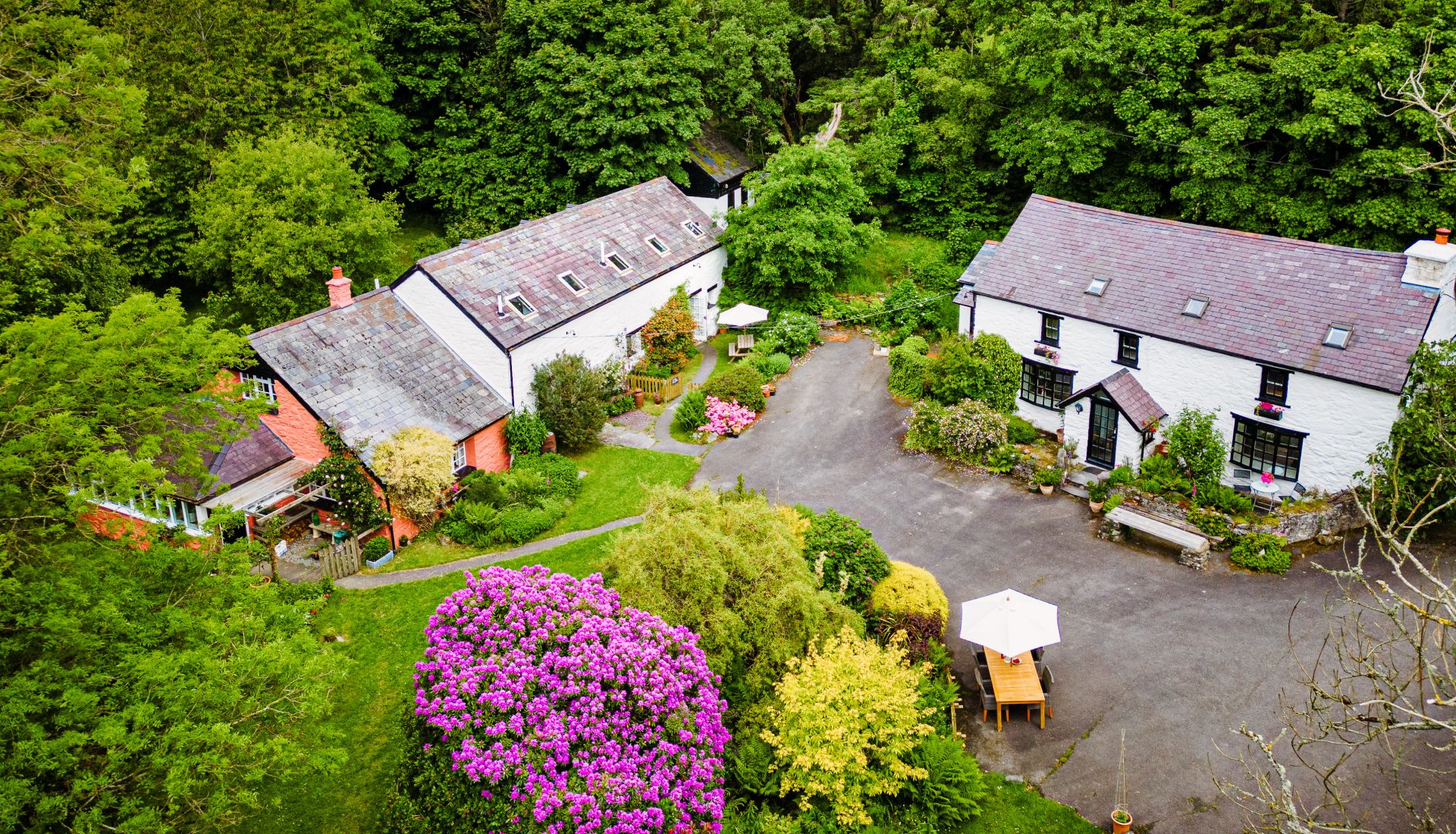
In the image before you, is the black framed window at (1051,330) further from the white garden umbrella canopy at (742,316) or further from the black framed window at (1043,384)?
the white garden umbrella canopy at (742,316)

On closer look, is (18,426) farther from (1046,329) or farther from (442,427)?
(1046,329)

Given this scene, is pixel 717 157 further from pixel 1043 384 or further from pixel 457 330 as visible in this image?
pixel 1043 384

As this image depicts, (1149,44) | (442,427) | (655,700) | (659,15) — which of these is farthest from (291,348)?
(1149,44)

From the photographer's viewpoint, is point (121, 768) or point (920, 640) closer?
point (121, 768)

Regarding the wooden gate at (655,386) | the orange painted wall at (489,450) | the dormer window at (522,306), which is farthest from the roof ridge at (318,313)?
the wooden gate at (655,386)

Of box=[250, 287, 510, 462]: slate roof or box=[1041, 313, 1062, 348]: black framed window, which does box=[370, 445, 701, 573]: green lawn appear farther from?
box=[1041, 313, 1062, 348]: black framed window

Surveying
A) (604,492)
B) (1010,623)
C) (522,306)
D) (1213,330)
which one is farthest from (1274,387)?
(522,306)
